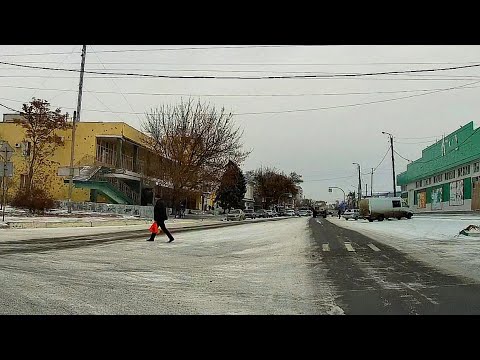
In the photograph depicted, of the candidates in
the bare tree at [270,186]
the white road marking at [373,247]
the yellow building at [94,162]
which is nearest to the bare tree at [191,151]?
the yellow building at [94,162]

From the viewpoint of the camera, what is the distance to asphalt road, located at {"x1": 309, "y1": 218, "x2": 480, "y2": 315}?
8.30m

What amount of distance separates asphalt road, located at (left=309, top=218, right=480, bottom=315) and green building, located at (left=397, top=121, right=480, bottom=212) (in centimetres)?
4520

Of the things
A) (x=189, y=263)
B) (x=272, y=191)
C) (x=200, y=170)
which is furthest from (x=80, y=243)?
(x=272, y=191)

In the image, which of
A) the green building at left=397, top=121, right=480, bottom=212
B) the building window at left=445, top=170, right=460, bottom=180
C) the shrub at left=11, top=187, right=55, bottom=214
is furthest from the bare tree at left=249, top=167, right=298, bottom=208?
the shrub at left=11, top=187, right=55, bottom=214

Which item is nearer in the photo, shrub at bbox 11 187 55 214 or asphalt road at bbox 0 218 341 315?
asphalt road at bbox 0 218 341 315

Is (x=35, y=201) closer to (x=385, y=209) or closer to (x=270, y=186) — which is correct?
(x=385, y=209)

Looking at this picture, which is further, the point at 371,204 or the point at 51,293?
the point at 371,204

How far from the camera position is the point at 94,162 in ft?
166

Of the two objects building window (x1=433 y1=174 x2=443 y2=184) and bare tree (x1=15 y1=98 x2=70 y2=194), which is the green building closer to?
building window (x1=433 y1=174 x2=443 y2=184)

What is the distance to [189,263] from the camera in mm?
14016

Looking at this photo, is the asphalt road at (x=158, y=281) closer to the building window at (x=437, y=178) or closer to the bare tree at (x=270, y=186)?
the building window at (x=437, y=178)

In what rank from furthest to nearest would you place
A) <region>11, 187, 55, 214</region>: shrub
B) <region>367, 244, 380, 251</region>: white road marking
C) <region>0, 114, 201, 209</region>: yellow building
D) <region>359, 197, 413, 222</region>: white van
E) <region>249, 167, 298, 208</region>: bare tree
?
<region>249, 167, 298, 208</region>: bare tree
<region>359, 197, 413, 222</region>: white van
<region>0, 114, 201, 209</region>: yellow building
<region>11, 187, 55, 214</region>: shrub
<region>367, 244, 380, 251</region>: white road marking
